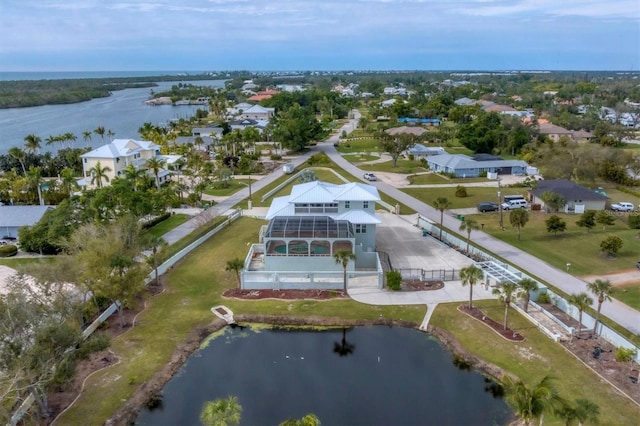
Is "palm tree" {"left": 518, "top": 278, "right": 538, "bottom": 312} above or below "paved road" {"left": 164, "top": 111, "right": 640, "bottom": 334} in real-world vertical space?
above

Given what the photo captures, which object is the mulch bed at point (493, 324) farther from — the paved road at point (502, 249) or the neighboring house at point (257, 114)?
the neighboring house at point (257, 114)

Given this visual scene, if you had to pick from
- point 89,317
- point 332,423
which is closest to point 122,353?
point 89,317

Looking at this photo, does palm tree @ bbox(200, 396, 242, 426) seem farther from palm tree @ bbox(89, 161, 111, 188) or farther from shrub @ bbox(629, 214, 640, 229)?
palm tree @ bbox(89, 161, 111, 188)

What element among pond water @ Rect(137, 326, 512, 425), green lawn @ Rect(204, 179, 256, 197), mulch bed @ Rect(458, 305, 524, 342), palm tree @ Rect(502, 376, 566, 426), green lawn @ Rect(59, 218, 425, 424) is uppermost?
palm tree @ Rect(502, 376, 566, 426)

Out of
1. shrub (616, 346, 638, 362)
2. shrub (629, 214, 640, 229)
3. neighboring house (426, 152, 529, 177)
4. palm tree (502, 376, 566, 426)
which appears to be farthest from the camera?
neighboring house (426, 152, 529, 177)

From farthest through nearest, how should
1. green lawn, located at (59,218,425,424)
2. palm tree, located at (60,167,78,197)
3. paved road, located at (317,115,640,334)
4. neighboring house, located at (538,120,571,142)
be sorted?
neighboring house, located at (538,120,571,142)
palm tree, located at (60,167,78,197)
paved road, located at (317,115,640,334)
green lawn, located at (59,218,425,424)

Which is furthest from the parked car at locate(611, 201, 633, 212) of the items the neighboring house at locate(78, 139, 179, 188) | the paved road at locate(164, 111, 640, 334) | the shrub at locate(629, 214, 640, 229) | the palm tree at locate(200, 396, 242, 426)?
the neighboring house at locate(78, 139, 179, 188)

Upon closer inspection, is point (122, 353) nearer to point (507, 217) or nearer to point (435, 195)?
point (507, 217)
